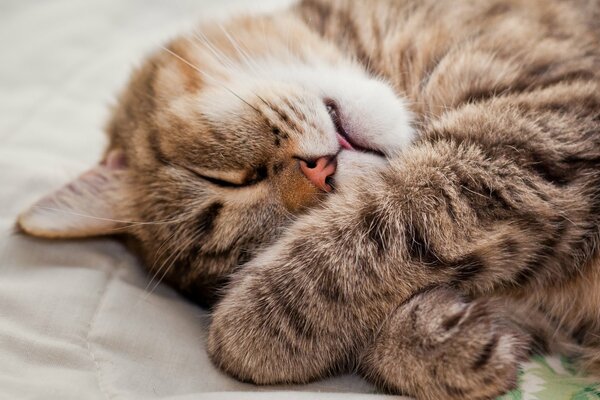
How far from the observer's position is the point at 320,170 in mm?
1341

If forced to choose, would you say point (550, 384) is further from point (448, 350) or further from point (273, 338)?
point (273, 338)

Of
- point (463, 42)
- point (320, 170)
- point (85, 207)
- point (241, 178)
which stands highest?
point (463, 42)

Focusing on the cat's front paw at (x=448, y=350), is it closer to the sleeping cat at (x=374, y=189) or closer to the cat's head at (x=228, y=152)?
the sleeping cat at (x=374, y=189)

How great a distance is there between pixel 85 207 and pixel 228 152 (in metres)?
0.45

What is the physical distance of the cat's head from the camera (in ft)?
4.51

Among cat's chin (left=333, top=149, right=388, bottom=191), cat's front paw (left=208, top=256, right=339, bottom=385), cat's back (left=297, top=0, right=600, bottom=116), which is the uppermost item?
cat's back (left=297, top=0, right=600, bottom=116)

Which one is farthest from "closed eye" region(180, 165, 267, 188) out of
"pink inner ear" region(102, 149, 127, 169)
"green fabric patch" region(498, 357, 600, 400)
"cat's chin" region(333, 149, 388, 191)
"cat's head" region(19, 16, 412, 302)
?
"green fabric patch" region(498, 357, 600, 400)

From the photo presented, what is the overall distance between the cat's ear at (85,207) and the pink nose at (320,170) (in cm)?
50

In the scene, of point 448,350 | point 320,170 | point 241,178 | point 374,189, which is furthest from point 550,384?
point 241,178

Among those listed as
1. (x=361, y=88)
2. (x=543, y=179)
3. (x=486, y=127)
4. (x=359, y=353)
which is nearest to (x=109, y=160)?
(x=361, y=88)

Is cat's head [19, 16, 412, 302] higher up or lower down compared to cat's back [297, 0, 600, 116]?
lower down

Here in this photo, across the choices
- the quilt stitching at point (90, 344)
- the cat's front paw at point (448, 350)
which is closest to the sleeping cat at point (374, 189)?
the cat's front paw at point (448, 350)

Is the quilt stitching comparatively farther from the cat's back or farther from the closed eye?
the cat's back

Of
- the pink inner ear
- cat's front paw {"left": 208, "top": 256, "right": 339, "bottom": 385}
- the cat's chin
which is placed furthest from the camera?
the pink inner ear
